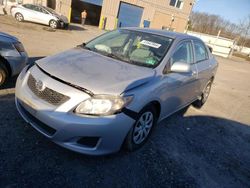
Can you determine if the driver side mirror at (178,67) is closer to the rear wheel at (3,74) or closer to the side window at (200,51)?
the side window at (200,51)

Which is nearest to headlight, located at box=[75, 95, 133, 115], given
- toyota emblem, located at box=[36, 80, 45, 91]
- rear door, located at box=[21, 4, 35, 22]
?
toyota emblem, located at box=[36, 80, 45, 91]

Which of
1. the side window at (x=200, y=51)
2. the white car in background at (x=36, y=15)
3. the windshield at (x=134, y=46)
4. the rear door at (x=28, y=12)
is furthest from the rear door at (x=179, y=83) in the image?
the rear door at (x=28, y=12)

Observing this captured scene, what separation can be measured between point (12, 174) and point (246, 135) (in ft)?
14.6

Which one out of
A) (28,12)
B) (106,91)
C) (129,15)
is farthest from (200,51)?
(129,15)

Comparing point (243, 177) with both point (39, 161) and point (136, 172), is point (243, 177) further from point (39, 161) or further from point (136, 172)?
point (39, 161)

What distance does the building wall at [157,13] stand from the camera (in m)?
27.0

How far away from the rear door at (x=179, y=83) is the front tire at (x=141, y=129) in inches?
11.8

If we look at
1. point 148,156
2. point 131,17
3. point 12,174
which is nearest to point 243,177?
point 148,156

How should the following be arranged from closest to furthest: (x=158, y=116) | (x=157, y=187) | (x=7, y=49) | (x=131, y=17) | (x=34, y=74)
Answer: (x=157, y=187)
(x=34, y=74)
(x=158, y=116)
(x=7, y=49)
(x=131, y=17)

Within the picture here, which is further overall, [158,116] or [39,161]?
[158,116]

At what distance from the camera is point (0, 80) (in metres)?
4.38

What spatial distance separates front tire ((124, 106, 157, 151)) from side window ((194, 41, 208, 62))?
2.04 metres

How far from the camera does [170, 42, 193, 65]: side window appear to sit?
151 inches

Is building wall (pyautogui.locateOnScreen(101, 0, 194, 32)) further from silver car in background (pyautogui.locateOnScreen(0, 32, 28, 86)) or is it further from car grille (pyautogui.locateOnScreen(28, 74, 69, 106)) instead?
car grille (pyautogui.locateOnScreen(28, 74, 69, 106))
